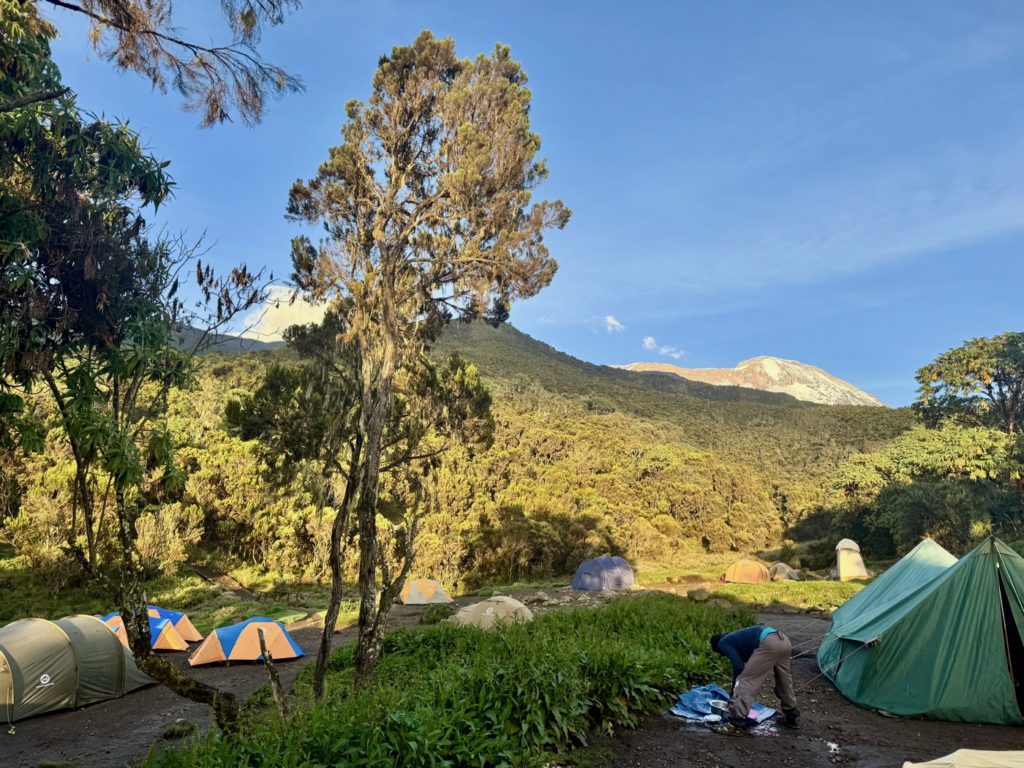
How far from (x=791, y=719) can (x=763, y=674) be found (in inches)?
26.8

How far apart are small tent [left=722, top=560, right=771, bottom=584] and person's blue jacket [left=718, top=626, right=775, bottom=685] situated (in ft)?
67.7

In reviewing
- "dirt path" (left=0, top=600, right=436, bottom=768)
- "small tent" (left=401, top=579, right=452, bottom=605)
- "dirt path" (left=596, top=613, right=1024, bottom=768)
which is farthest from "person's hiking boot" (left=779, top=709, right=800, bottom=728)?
"small tent" (left=401, top=579, right=452, bottom=605)

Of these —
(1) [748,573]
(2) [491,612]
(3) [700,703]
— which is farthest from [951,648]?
(1) [748,573]

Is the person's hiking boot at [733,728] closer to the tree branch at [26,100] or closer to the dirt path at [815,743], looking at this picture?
the dirt path at [815,743]

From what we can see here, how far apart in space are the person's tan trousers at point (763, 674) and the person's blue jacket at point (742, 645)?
13 centimetres

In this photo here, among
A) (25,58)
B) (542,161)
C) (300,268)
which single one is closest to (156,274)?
(25,58)

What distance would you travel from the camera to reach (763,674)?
665cm

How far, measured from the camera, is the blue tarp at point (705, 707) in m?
6.69

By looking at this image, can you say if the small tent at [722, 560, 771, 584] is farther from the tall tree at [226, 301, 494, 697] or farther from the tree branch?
the tree branch

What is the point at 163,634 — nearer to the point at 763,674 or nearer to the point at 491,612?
the point at 491,612

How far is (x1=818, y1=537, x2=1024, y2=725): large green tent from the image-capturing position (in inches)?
275

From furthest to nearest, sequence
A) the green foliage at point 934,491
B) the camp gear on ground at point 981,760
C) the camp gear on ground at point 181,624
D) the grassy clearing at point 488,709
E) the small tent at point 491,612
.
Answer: the green foliage at point 934,491 → the camp gear on ground at point 181,624 → the small tent at point 491,612 → the grassy clearing at point 488,709 → the camp gear on ground at point 981,760

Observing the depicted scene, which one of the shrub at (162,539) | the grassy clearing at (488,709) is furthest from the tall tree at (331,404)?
the shrub at (162,539)

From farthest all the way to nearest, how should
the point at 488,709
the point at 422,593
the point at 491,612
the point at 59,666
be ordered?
the point at 422,593, the point at 491,612, the point at 59,666, the point at 488,709
